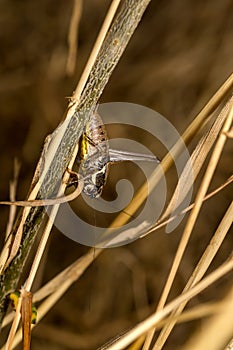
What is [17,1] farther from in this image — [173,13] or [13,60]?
[173,13]

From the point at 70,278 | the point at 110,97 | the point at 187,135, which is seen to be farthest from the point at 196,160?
the point at 110,97

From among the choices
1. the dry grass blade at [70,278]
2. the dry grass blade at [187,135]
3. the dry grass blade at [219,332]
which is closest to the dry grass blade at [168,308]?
the dry grass blade at [219,332]

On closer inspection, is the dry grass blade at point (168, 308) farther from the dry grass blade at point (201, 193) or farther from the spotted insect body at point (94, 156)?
the spotted insect body at point (94, 156)

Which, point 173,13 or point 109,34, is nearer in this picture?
Answer: point 109,34

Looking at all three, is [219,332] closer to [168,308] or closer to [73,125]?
[168,308]

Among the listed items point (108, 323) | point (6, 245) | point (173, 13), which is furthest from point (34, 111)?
point (6, 245)

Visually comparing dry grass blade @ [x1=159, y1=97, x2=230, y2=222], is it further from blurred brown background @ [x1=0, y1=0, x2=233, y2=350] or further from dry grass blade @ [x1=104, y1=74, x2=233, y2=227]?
blurred brown background @ [x1=0, y1=0, x2=233, y2=350]
